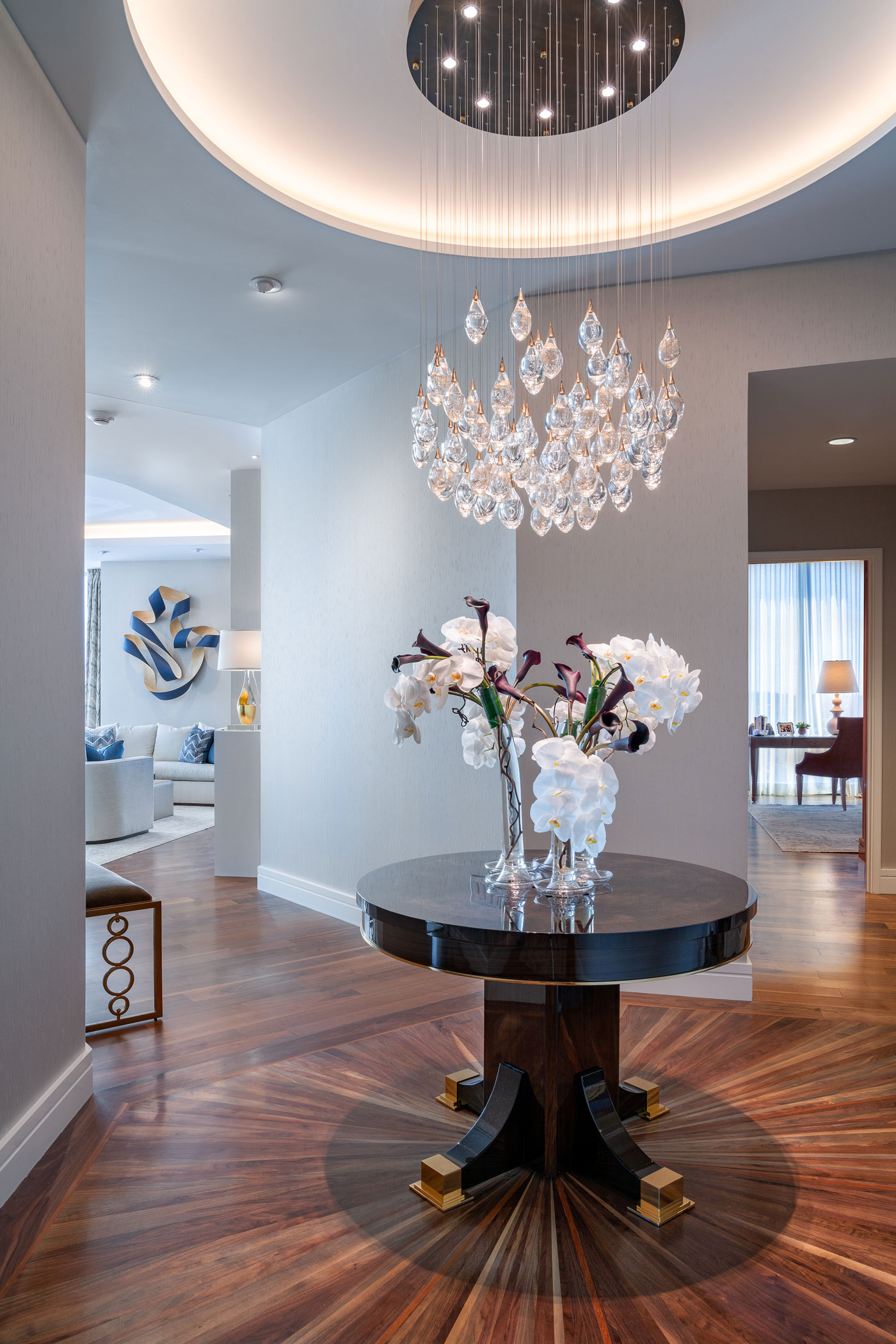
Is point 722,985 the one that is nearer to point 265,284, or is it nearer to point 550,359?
point 550,359

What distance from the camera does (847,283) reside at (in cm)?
354

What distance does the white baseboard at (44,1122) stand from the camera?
83.6 inches

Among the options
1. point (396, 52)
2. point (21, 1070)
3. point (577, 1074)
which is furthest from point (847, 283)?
point (21, 1070)

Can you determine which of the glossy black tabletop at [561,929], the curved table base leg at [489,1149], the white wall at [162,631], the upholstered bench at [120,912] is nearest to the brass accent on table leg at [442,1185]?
the curved table base leg at [489,1149]

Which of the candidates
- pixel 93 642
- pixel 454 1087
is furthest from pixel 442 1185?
pixel 93 642

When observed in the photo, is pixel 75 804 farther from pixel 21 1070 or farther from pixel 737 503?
pixel 737 503

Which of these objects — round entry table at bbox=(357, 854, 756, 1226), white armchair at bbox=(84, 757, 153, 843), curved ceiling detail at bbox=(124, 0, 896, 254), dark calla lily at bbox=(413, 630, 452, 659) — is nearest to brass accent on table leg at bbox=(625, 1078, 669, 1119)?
round entry table at bbox=(357, 854, 756, 1226)

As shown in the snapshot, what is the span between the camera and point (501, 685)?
2182mm

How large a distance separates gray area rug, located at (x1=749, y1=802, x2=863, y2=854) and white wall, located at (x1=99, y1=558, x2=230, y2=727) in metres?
6.44

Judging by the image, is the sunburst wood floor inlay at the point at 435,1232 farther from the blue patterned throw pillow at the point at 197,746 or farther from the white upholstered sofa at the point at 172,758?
the blue patterned throw pillow at the point at 197,746

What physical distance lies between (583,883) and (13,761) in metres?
1.43

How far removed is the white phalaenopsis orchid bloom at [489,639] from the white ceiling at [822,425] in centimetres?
210

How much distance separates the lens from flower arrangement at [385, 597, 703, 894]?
192 cm

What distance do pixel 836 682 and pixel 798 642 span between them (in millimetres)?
787
